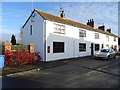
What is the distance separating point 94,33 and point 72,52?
8.67 meters

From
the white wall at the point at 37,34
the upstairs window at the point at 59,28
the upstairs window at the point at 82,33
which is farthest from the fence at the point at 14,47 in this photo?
the upstairs window at the point at 82,33

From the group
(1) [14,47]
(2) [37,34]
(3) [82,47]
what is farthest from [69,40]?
(1) [14,47]

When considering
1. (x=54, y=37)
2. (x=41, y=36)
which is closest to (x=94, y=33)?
(x=54, y=37)

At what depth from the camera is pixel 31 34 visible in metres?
14.5

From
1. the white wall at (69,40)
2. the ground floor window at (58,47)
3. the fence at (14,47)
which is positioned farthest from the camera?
the ground floor window at (58,47)

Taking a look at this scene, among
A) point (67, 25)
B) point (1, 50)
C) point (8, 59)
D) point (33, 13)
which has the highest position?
point (33, 13)

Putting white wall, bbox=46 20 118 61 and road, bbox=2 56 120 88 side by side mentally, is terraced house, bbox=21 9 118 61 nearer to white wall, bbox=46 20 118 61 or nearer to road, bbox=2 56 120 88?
white wall, bbox=46 20 118 61

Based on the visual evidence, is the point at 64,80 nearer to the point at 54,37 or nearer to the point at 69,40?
the point at 54,37

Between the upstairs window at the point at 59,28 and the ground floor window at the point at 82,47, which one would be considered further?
the ground floor window at the point at 82,47

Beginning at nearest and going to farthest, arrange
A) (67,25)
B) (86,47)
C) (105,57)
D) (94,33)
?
(105,57) → (67,25) → (86,47) → (94,33)

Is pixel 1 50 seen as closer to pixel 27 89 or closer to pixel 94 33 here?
pixel 27 89

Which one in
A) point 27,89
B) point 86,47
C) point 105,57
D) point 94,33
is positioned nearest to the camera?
point 27,89

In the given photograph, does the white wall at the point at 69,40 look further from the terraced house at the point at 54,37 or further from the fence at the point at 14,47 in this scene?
the fence at the point at 14,47

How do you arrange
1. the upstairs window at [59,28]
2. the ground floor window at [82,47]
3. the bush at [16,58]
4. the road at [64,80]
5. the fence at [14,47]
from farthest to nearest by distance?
the ground floor window at [82,47] → the upstairs window at [59,28] → the fence at [14,47] → the bush at [16,58] → the road at [64,80]
